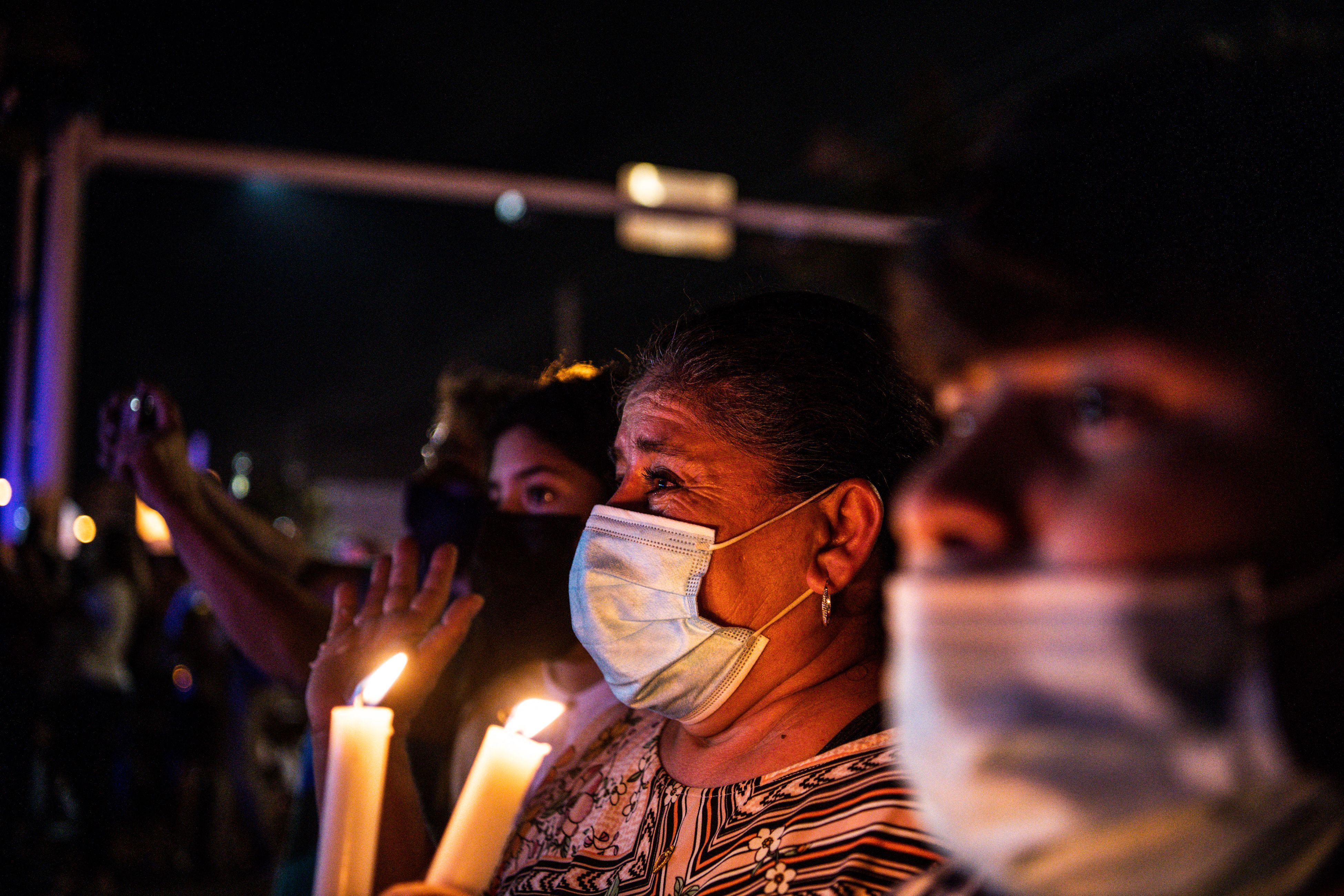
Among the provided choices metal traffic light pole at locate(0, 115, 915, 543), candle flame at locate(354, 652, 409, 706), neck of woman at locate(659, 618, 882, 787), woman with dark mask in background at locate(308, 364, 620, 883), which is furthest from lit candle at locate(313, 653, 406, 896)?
metal traffic light pole at locate(0, 115, 915, 543)

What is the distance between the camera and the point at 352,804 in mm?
1415

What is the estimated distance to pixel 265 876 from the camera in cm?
751

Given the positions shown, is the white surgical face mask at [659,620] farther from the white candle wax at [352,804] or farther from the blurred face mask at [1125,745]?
the blurred face mask at [1125,745]

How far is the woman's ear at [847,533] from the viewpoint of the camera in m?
1.98

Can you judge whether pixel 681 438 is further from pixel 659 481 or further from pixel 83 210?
pixel 83 210

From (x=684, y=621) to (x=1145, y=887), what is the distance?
1175mm

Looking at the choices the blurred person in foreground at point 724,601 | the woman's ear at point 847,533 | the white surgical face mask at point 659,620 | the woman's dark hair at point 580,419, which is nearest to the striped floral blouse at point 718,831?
the blurred person in foreground at point 724,601

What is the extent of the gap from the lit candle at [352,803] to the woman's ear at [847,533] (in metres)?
0.89

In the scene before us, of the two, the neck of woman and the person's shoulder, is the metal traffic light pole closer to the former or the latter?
the neck of woman

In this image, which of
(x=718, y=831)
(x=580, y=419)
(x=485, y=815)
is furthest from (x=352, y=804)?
(x=580, y=419)

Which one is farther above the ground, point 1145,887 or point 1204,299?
point 1204,299

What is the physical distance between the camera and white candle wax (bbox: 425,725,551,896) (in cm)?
141

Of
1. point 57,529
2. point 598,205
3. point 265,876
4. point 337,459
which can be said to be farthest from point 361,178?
point 337,459

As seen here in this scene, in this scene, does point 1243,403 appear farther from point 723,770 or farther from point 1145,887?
point 723,770
